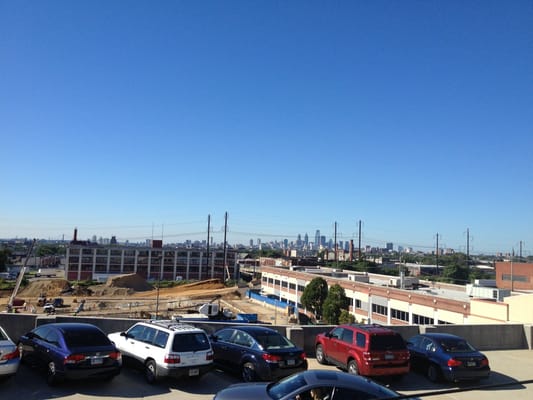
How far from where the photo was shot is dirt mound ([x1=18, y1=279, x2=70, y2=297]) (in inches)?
3292

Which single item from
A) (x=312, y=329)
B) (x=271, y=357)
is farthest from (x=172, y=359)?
(x=312, y=329)

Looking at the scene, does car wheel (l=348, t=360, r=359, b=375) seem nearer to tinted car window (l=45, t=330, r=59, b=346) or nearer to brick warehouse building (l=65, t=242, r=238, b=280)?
tinted car window (l=45, t=330, r=59, b=346)

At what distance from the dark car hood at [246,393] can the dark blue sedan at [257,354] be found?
3.16 m

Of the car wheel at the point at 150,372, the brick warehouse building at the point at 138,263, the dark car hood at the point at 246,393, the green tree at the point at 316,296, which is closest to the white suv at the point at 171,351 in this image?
the car wheel at the point at 150,372

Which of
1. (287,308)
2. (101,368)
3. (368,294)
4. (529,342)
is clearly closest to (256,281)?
(287,308)

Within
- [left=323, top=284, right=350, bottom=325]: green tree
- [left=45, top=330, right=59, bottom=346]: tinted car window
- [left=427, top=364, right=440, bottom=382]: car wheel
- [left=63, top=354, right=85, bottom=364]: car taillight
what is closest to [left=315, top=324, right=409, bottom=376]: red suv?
[left=427, top=364, right=440, bottom=382]: car wheel

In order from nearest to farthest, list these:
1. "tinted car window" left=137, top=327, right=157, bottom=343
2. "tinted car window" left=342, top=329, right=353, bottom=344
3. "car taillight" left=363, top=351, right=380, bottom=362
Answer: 1. "tinted car window" left=137, top=327, right=157, bottom=343
2. "car taillight" left=363, top=351, right=380, bottom=362
3. "tinted car window" left=342, top=329, right=353, bottom=344

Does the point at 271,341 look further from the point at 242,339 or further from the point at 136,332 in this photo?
the point at 136,332

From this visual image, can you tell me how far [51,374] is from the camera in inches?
421

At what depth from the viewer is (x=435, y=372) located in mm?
12930

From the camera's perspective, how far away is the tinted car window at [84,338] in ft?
35.9

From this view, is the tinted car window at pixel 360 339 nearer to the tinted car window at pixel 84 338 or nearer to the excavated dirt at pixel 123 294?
the tinted car window at pixel 84 338

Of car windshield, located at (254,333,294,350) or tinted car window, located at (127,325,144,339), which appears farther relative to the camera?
tinted car window, located at (127,325,144,339)

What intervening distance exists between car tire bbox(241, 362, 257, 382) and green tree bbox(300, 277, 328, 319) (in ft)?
167
